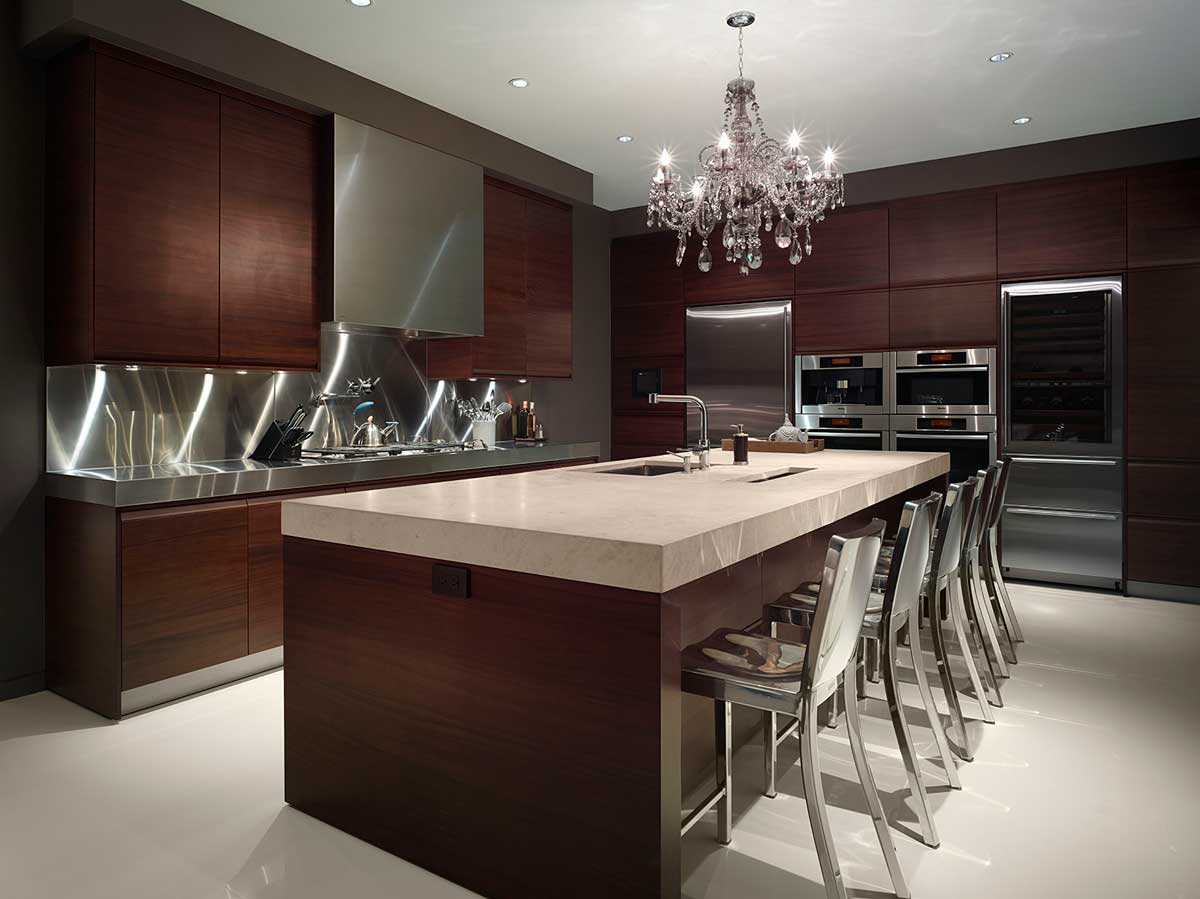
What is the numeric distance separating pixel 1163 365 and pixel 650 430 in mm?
3505

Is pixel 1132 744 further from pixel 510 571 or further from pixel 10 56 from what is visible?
pixel 10 56

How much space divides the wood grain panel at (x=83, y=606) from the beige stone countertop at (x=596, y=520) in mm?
1245

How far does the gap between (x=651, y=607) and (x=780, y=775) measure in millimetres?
1250

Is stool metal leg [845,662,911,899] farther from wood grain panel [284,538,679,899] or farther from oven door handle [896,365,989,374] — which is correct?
oven door handle [896,365,989,374]

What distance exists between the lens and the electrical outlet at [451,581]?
188 cm

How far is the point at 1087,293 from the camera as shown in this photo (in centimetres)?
488

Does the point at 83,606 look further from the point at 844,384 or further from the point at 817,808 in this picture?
the point at 844,384

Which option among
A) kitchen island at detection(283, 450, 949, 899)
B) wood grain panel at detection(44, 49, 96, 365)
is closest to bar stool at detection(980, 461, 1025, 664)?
kitchen island at detection(283, 450, 949, 899)

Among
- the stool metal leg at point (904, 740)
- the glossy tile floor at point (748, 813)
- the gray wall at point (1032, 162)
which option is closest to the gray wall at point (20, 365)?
the glossy tile floor at point (748, 813)

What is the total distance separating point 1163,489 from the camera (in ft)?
15.5

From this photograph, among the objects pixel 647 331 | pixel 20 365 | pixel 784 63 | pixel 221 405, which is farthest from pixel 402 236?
pixel 647 331

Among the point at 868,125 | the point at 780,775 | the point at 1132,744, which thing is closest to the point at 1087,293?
the point at 868,125

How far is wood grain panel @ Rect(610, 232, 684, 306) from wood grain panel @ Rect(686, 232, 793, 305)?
0.12m

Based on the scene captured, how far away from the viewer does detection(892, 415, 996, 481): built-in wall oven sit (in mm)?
5207
